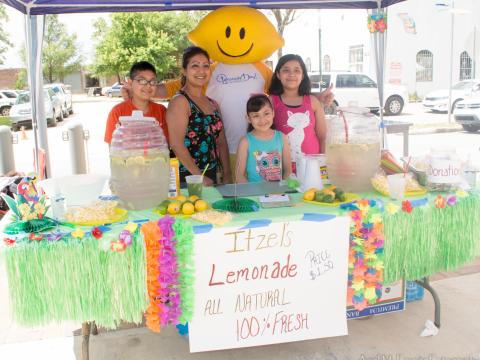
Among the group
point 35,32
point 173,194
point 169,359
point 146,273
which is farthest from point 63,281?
point 35,32

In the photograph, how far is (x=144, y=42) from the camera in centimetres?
3512

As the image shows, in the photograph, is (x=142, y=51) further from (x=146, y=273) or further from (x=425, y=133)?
(x=146, y=273)

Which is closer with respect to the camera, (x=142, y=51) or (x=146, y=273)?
(x=146, y=273)

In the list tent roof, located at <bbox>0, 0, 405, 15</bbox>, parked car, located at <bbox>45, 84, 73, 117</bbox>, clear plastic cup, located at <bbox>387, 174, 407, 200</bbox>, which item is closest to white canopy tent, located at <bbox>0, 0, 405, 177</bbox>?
tent roof, located at <bbox>0, 0, 405, 15</bbox>

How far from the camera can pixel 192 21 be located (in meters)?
37.0

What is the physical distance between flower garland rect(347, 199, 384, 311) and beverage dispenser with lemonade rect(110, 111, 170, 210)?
0.85 meters

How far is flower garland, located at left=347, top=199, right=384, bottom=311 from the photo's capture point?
2109 millimetres

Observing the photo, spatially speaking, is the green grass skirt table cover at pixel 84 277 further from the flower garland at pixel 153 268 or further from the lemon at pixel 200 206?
the lemon at pixel 200 206

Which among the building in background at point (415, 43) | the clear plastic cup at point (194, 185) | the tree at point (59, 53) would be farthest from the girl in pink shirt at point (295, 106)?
the tree at point (59, 53)

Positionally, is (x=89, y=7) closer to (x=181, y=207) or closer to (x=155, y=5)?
(x=155, y=5)

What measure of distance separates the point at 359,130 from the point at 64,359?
6.13 feet

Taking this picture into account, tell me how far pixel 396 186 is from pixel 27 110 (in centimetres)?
1469

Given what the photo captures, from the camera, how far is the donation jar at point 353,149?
2.31 meters

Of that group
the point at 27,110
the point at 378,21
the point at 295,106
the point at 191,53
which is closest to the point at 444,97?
the point at 378,21
